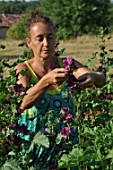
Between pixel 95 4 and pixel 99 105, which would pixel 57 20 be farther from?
pixel 99 105

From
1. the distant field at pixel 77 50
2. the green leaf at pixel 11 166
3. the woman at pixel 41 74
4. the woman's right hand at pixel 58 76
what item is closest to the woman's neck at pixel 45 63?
the woman at pixel 41 74

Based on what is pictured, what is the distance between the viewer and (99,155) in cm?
178

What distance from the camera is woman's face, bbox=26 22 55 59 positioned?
7.87ft

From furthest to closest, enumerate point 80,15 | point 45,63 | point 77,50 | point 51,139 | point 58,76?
1. point 80,15
2. point 77,50
3. point 45,63
4. point 51,139
5. point 58,76

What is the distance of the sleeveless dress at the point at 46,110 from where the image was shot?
247cm

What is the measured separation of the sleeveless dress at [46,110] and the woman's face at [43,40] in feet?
0.50

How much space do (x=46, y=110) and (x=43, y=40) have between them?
0.40 metres

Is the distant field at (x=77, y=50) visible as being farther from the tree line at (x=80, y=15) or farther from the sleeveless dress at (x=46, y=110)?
the tree line at (x=80, y=15)

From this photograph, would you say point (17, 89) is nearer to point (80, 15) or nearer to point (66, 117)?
point (66, 117)

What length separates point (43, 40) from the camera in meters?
2.41

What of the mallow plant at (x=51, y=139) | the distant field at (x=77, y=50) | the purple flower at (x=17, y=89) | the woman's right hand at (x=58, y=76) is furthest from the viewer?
the distant field at (x=77, y=50)

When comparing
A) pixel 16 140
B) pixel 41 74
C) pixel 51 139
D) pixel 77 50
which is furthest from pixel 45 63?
pixel 77 50

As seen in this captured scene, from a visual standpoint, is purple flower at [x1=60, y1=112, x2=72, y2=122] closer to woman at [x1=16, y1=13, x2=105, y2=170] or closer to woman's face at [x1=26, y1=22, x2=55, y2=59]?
woman at [x1=16, y1=13, x2=105, y2=170]

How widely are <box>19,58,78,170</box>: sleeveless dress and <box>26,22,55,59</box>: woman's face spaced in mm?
151
